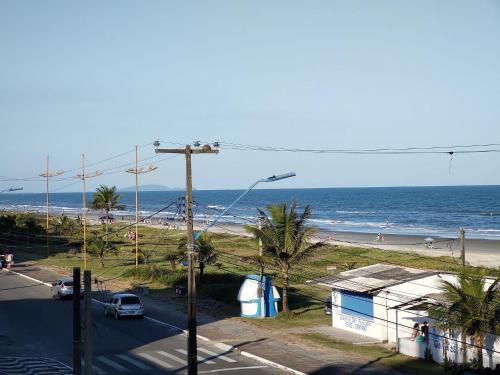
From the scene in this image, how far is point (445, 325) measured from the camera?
80.0 ft

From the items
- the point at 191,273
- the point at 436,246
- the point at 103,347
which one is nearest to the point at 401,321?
the point at 191,273

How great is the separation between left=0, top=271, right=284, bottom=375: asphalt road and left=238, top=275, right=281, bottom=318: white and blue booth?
5.07 m

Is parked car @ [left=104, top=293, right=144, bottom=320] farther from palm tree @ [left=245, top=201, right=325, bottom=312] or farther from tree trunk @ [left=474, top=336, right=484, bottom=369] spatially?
tree trunk @ [left=474, top=336, right=484, bottom=369]

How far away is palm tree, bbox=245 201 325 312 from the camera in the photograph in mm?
36500

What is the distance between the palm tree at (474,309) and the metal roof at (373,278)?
7125mm

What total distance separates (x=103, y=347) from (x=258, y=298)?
391 inches

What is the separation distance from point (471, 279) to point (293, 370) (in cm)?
750

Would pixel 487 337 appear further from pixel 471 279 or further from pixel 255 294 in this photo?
pixel 255 294

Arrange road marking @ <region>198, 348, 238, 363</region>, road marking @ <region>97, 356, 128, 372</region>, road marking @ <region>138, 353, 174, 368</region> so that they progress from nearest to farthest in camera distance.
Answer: road marking @ <region>97, 356, 128, 372</region>
road marking @ <region>138, 353, 174, 368</region>
road marking @ <region>198, 348, 238, 363</region>

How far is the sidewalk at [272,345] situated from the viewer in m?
26.4

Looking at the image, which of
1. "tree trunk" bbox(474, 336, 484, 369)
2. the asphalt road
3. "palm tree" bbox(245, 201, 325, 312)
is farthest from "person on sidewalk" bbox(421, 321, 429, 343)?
"palm tree" bbox(245, 201, 325, 312)

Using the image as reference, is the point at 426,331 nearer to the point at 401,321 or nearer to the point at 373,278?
the point at 401,321

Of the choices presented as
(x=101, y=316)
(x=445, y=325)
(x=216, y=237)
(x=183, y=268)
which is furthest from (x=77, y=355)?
(x=216, y=237)

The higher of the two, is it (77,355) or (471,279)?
(471,279)
